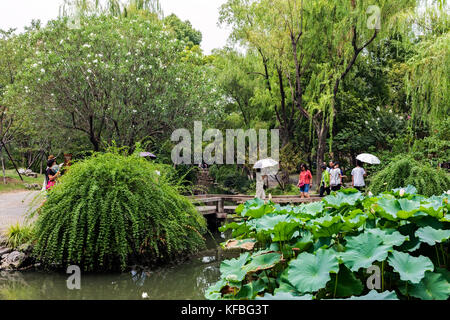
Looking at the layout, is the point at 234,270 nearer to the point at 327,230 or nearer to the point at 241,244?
the point at 241,244

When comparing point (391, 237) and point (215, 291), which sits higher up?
point (391, 237)

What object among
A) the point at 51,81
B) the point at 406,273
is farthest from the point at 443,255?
the point at 51,81

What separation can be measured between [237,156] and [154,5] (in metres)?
8.03

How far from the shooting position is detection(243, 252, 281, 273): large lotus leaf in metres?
2.39

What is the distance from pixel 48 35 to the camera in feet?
38.7

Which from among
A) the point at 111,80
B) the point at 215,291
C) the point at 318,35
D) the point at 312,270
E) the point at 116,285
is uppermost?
the point at 318,35

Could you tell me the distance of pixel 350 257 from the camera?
2068 millimetres

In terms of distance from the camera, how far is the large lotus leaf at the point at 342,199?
3.14 metres

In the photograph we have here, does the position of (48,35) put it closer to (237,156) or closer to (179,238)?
(179,238)

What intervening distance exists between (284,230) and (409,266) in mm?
753

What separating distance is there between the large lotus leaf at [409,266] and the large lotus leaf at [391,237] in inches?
2.5

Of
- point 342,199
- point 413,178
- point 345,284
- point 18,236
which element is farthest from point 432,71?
point 18,236

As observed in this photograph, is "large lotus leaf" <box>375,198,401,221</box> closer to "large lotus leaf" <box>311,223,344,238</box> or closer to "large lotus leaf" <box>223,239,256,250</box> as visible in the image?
"large lotus leaf" <box>311,223,344,238</box>

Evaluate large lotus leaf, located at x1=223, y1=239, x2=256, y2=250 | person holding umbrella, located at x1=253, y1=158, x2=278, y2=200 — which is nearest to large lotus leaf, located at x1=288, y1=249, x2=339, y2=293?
large lotus leaf, located at x1=223, y1=239, x2=256, y2=250
